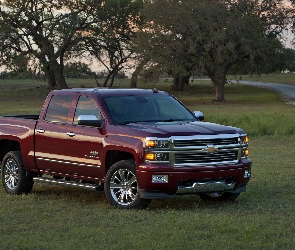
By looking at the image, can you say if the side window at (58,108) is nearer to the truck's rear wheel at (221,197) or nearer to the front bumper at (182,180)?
the front bumper at (182,180)

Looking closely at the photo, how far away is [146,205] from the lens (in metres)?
11.3

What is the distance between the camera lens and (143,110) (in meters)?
12.2

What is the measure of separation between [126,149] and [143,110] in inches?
45.5

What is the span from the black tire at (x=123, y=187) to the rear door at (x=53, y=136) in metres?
1.24

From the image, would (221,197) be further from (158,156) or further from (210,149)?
(158,156)

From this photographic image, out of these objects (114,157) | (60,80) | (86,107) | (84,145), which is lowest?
A: (60,80)

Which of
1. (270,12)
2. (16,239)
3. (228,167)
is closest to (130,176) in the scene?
(228,167)

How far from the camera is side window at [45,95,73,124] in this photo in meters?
12.7

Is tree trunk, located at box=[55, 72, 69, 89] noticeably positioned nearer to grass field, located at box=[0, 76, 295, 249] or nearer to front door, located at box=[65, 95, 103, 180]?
grass field, located at box=[0, 76, 295, 249]

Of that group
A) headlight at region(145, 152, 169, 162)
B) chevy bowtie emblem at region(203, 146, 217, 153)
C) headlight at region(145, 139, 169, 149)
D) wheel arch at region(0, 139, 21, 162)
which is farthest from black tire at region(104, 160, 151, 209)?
wheel arch at region(0, 139, 21, 162)

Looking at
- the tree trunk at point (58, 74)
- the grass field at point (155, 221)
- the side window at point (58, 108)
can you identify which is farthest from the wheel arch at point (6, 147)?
the tree trunk at point (58, 74)

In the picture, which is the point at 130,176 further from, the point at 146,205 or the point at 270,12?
the point at 270,12

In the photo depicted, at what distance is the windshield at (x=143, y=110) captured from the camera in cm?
1202

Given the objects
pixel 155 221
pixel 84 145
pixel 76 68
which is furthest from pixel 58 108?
pixel 76 68
